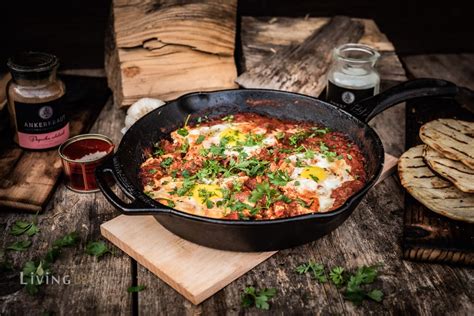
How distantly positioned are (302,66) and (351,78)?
659 mm

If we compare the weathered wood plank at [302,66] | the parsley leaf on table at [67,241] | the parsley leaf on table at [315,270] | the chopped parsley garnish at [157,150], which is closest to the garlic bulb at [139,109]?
the chopped parsley garnish at [157,150]

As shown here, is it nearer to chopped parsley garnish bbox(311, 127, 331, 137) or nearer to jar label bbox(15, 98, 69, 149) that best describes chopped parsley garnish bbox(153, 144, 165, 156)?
jar label bbox(15, 98, 69, 149)

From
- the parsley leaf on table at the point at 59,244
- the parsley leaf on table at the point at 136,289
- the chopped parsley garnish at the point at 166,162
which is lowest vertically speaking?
the parsley leaf on table at the point at 59,244

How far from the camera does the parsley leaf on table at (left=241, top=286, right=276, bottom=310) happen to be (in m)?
2.84

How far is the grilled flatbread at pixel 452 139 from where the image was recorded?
11.3 feet

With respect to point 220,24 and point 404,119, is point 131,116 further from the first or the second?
point 404,119

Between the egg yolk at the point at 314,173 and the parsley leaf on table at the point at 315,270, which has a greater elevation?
the egg yolk at the point at 314,173

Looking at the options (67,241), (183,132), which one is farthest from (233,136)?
(67,241)

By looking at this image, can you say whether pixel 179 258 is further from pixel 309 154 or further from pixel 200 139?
pixel 309 154

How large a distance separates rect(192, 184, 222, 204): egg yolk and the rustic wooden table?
48cm

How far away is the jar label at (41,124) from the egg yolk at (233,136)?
121cm

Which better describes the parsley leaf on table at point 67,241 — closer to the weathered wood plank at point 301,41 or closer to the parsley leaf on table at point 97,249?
the parsley leaf on table at point 97,249

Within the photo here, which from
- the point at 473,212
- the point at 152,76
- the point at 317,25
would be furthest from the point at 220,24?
the point at 473,212

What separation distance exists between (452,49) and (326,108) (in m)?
3.70
